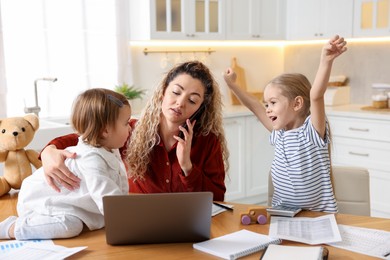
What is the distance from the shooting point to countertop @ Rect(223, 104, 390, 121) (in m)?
3.81

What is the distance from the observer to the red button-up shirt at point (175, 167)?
2.08 m

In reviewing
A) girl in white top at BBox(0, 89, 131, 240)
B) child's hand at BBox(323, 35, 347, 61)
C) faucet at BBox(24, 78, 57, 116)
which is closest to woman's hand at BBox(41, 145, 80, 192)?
girl in white top at BBox(0, 89, 131, 240)

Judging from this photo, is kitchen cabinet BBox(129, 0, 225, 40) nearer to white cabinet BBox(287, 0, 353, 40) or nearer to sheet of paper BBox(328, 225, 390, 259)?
white cabinet BBox(287, 0, 353, 40)

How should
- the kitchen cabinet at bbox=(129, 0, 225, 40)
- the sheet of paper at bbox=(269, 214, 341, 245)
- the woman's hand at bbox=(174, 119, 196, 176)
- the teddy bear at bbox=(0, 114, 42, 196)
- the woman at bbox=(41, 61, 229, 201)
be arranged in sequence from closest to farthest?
1. the sheet of paper at bbox=(269, 214, 341, 245)
2. the woman's hand at bbox=(174, 119, 196, 176)
3. the woman at bbox=(41, 61, 229, 201)
4. the teddy bear at bbox=(0, 114, 42, 196)
5. the kitchen cabinet at bbox=(129, 0, 225, 40)

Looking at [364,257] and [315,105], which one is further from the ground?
[315,105]

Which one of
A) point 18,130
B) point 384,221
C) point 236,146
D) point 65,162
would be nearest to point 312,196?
point 384,221

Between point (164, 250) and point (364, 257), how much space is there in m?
0.56

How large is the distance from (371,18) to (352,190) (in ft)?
8.06

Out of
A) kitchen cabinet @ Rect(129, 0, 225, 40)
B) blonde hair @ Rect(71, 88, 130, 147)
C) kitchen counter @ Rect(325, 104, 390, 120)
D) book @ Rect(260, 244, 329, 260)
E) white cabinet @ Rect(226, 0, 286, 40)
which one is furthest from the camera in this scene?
white cabinet @ Rect(226, 0, 286, 40)

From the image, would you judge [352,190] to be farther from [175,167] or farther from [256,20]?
[256,20]

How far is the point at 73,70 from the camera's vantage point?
3.90 m

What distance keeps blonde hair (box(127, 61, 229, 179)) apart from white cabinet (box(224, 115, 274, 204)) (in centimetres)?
203

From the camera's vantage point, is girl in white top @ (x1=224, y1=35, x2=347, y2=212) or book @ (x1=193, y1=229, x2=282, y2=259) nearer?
book @ (x1=193, y1=229, x2=282, y2=259)

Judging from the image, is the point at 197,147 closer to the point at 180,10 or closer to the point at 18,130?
the point at 18,130
